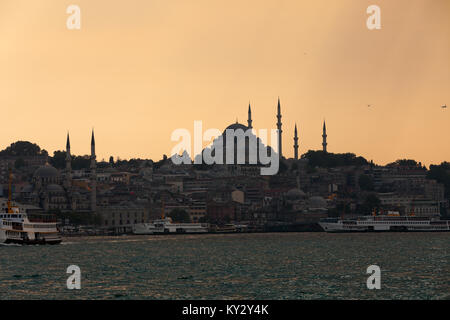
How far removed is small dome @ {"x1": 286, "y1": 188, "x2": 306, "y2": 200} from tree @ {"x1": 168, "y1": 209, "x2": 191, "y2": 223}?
2716 centimetres

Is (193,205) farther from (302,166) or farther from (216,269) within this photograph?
(216,269)

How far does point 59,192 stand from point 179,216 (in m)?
20.0

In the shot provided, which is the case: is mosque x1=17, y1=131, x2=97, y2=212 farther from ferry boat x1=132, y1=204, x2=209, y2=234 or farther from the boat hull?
the boat hull

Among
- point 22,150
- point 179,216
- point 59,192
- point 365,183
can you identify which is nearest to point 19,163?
point 22,150

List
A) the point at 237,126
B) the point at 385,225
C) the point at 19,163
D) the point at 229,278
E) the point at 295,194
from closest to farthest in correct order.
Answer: the point at 229,278 < the point at 385,225 < the point at 295,194 < the point at 19,163 < the point at 237,126

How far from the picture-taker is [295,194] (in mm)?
161500

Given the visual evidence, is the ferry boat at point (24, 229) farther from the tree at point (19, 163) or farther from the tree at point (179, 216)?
the tree at point (19, 163)

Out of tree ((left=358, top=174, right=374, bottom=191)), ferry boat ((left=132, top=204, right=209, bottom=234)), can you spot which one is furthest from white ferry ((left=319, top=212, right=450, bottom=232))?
tree ((left=358, top=174, right=374, bottom=191))

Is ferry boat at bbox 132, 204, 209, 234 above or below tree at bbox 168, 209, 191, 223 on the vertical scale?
below

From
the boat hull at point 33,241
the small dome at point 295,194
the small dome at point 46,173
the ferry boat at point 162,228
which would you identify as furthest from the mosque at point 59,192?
the boat hull at point 33,241

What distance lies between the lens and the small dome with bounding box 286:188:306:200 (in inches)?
6329

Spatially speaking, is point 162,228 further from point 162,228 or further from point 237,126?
point 237,126

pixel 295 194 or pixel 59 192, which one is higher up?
pixel 59 192
